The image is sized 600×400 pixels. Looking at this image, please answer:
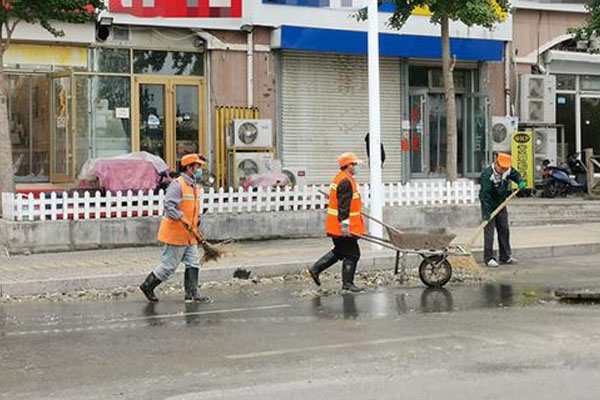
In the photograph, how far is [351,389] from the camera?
19.9 ft

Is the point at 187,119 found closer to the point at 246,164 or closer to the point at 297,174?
the point at 246,164

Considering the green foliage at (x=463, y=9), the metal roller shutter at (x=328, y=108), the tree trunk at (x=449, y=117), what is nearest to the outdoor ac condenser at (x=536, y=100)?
the metal roller shutter at (x=328, y=108)

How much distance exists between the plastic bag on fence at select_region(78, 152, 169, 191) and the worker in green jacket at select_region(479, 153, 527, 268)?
21.1 feet

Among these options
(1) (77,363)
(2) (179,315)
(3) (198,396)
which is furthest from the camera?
(2) (179,315)

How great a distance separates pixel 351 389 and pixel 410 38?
16.8 m

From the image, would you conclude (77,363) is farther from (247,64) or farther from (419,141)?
(419,141)

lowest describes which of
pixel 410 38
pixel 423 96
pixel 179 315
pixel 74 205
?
pixel 179 315

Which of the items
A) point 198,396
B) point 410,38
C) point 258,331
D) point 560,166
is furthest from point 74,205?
point 560,166

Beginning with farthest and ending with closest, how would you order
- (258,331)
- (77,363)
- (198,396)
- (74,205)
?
(74,205), (258,331), (77,363), (198,396)

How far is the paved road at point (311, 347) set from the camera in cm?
614

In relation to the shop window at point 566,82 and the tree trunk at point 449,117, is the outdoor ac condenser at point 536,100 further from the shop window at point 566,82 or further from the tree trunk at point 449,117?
the tree trunk at point 449,117

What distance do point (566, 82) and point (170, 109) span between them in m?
12.2

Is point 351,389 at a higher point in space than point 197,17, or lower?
lower

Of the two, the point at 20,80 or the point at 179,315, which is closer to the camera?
the point at 179,315
